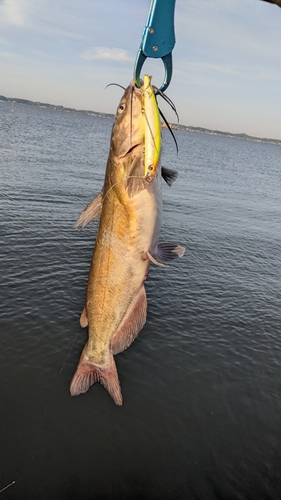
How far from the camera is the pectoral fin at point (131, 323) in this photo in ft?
20.1

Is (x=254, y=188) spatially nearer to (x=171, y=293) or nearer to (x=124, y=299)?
(x=171, y=293)

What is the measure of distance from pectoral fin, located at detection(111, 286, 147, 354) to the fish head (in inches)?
90.5

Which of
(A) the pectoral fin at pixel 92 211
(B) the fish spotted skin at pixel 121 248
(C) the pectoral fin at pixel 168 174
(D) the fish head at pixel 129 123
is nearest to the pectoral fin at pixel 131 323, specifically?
(B) the fish spotted skin at pixel 121 248

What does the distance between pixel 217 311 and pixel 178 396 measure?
7545 millimetres

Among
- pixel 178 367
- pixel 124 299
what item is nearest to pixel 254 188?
pixel 178 367

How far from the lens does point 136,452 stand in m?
13.7

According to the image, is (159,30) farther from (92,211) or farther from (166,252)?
(166,252)

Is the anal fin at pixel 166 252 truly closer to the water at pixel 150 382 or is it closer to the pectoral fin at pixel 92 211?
the pectoral fin at pixel 92 211

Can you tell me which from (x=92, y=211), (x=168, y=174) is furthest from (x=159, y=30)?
(x=92, y=211)

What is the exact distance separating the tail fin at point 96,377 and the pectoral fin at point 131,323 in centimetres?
29

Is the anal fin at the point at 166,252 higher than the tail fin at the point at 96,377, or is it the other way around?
the anal fin at the point at 166,252

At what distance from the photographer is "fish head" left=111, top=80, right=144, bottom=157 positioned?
475 centimetres

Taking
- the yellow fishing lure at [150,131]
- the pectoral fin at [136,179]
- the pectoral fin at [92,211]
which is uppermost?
the yellow fishing lure at [150,131]

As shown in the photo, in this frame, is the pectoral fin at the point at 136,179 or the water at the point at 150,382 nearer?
the pectoral fin at the point at 136,179
